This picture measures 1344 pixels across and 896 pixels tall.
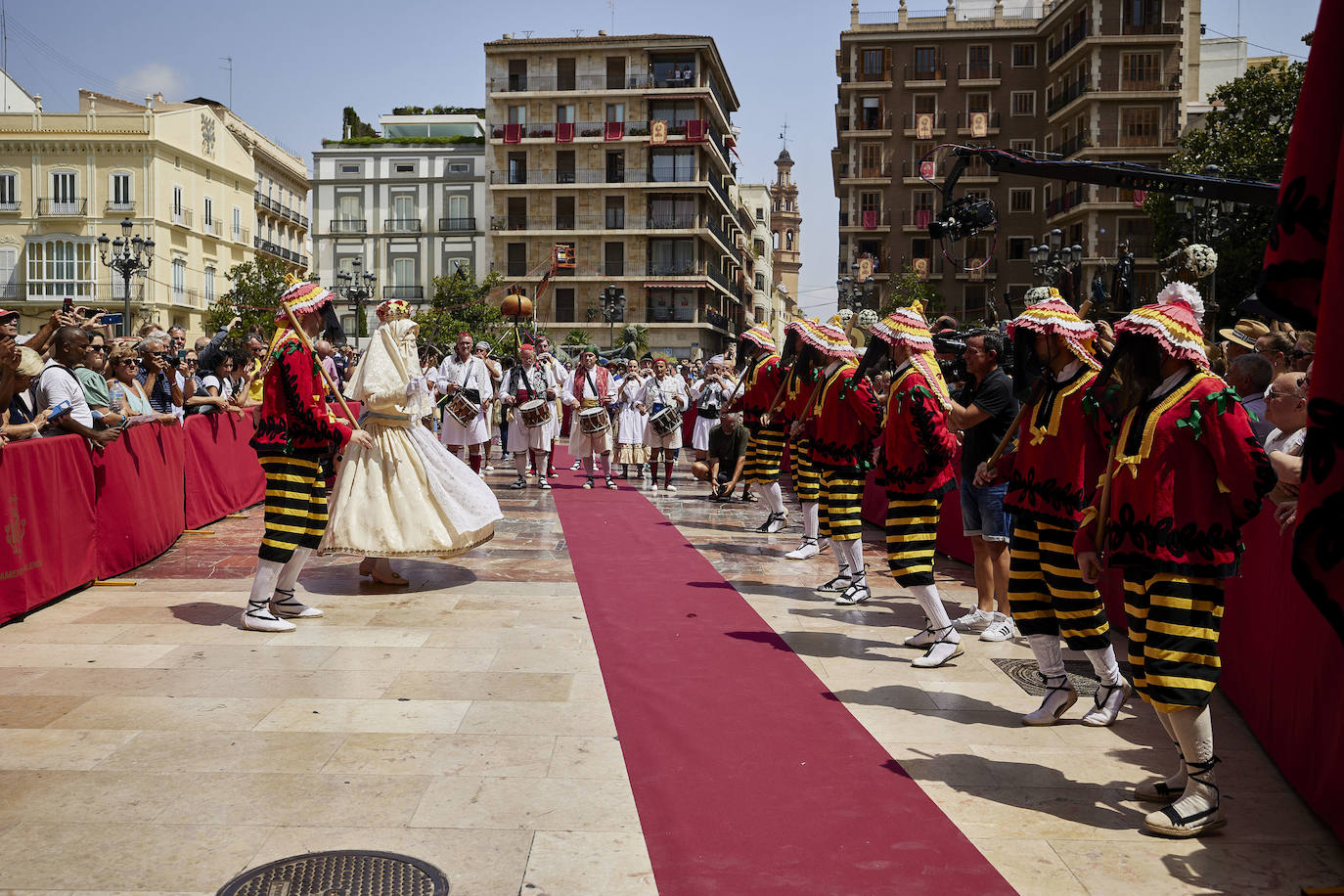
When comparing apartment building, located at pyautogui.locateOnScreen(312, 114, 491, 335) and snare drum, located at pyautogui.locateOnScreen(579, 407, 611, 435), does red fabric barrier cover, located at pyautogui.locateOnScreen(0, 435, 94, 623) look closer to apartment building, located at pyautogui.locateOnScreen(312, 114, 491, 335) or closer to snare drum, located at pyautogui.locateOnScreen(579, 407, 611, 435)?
snare drum, located at pyautogui.locateOnScreen(579, 407, 611, 435)

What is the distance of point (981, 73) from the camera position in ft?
216

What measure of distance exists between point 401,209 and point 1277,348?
67.4m

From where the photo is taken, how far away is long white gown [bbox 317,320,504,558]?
8469mm

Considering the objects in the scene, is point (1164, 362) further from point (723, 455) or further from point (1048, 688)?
point (723, 455)

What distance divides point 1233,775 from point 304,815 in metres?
3.84

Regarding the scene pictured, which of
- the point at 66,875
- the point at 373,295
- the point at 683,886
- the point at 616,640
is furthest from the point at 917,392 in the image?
the point at 373,295

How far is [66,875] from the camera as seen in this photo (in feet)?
12.4

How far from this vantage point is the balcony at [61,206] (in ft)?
185

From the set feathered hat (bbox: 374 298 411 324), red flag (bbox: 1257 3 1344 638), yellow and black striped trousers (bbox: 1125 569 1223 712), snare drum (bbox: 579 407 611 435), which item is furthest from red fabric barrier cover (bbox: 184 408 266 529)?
red flag (bbox: 1257 3 1344 638)

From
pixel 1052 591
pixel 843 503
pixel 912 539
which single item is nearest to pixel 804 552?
pixel 843 503

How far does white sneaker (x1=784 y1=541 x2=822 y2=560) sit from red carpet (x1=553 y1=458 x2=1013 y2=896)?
2.39 metres

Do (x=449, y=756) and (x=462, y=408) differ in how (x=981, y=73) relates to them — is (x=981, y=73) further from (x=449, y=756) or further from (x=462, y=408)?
(x=449, y=756)

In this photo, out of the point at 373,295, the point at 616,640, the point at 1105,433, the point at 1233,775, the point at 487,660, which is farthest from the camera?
the point at 373,295

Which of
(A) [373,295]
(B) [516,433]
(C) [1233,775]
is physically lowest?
(C) [1233,775]
